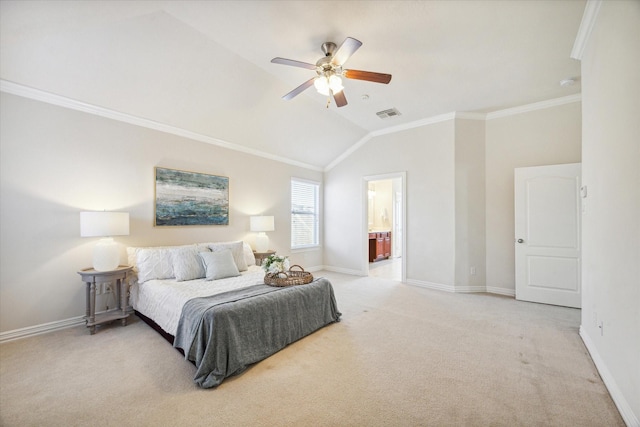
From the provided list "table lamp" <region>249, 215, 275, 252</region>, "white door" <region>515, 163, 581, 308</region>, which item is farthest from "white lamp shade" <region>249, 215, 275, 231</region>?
"white door" <region>515, 163, 581, 308</region>

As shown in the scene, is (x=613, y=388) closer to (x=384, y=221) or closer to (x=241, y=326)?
(x=241, y=326)

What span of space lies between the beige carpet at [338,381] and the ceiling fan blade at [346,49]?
2.65m

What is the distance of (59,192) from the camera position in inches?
121

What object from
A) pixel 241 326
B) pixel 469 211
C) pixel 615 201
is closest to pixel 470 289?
pixel 469 211

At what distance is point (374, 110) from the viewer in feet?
15.2

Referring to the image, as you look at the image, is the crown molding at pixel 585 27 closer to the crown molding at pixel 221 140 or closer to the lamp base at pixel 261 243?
the crown molding at pixel 221 140

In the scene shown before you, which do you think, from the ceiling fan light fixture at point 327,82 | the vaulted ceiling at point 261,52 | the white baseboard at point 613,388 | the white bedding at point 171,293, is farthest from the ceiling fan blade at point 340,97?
the white baseboard at point 613,388

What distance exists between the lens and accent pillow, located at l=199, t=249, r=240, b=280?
3.37 meters

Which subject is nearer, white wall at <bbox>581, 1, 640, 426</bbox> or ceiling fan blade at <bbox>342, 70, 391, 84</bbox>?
white wall at <bbox>581, 1, 640, 426</bbox>

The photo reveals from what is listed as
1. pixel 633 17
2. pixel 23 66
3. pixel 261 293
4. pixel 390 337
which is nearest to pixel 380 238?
pixel 390 337

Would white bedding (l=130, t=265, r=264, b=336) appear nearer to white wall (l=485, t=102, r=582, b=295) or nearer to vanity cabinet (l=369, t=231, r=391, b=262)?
white wall (l=485, t=102, r=582, b=295)

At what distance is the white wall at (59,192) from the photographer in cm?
281

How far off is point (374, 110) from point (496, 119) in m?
2.04

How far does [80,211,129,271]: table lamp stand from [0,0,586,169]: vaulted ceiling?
1.41m
